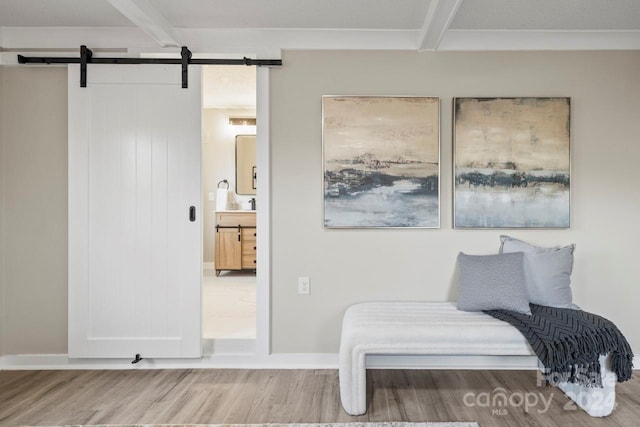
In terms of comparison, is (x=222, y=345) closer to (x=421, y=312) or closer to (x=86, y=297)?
(x=86, y=297)

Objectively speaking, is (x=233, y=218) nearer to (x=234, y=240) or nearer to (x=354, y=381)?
(x=234, y=240)

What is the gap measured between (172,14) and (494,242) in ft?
8.72

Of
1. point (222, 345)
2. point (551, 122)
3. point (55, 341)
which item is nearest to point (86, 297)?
point (55, 341)

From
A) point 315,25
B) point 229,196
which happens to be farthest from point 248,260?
point 315,25

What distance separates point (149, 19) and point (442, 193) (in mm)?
2197

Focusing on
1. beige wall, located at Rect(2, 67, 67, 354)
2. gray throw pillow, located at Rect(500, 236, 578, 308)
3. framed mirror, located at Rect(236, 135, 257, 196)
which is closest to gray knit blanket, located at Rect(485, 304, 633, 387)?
gray throw pillow, located at Rect(500, 236, 578, 308)

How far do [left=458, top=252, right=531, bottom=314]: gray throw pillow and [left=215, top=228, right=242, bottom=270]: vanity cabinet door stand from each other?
12.0 feet

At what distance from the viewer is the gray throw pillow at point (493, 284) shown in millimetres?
2426

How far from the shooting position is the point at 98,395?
241 cm

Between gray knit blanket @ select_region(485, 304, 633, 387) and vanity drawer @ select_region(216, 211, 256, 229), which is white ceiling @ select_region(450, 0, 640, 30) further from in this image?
vanity drawer @ select_region(216, 211, 256, 229)

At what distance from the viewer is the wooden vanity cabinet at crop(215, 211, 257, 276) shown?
560 centimetres

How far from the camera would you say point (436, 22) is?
2.43 meters

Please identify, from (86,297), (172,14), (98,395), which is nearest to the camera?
(98,395)

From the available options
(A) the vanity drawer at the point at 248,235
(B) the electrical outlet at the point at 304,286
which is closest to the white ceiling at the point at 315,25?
(B) the electrical outlet at the point at 304,286
